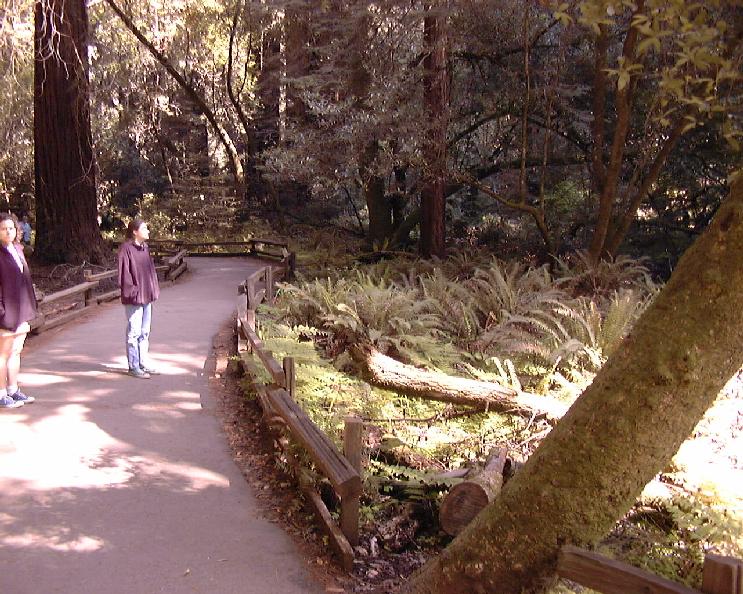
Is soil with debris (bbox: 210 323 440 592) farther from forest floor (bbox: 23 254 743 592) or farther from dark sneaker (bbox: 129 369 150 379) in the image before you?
dark sneaker (bbox: 129 369 150 379)

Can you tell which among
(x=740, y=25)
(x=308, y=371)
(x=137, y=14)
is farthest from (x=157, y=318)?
(x=137, y=14)

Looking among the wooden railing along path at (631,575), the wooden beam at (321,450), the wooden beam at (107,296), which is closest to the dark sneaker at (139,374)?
the wooden beam at (321,450)

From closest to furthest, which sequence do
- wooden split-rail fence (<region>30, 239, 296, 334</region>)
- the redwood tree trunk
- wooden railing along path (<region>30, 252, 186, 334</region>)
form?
wooden railing along path (<region>30, 252, 186, 334</region>)
wooden split-rail fence (<region>30, 239, 296, 334</region>)
the redwood tree trunk

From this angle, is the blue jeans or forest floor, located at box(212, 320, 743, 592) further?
the blue jeans

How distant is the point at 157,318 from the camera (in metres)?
12.9

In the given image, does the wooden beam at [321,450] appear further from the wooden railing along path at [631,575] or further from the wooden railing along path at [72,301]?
the wooden railing along path at [72,301]

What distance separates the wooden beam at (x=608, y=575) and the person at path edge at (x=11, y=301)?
589 centimetres

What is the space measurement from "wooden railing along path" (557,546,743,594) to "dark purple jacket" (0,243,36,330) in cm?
588

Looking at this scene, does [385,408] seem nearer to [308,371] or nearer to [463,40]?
[308,371]

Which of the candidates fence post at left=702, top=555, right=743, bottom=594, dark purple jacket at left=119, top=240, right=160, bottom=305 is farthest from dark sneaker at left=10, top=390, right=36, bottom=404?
fence post at left=702, top=555, right=743, bottom=594

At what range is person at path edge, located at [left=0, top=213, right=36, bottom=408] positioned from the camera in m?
6.86

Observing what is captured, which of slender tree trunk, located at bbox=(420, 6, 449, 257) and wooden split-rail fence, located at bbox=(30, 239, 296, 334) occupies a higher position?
slender tree trunk, located at bbox=(420, 6, 449, 257)

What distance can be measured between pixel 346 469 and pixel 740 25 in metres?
9.15

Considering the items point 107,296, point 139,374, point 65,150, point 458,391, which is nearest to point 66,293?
point 107,296
